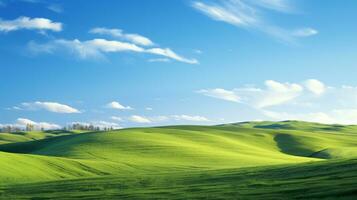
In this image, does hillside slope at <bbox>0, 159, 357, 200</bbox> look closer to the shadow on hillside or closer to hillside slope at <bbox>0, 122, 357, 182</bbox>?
hillside slope at <bbox>0, 122, 357, 182</bbox>

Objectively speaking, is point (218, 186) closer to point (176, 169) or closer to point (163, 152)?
point (176, 169)

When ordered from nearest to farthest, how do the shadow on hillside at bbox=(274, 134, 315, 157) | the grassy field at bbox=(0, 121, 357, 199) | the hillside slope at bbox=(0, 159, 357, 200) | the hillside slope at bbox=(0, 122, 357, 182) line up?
the hillside slope at bbox=(0, 159, 357, 200) → the grassy field at bbox=(0, 121, 357, 199) → the hillside slope at bbox=(0, 122, 357, 182) → the shadow on hillside at bbox=(274, 134, 315, 157)

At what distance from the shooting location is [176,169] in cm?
5444

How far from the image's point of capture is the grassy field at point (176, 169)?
89.6 ft

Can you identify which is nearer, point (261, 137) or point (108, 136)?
point (108, 136)

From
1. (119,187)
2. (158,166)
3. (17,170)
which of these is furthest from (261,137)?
(119,187)

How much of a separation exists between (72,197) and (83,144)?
48.9 meters

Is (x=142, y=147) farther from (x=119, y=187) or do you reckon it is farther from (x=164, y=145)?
(x=119, y=187)

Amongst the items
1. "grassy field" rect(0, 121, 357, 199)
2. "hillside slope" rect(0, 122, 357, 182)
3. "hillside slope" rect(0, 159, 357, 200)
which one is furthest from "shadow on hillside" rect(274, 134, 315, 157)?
"hillside slope" rect(0, 159, 357, 200)

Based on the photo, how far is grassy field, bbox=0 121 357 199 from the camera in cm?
2730

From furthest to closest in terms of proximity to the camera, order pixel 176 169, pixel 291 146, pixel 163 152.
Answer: pixel 291 146
pixel 163 152
pixel 176 169

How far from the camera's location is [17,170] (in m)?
46.6

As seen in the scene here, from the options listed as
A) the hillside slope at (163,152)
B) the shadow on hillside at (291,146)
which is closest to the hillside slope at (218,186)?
the hillside slope at (163,152)

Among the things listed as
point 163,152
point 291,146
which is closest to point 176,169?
point 163,152
